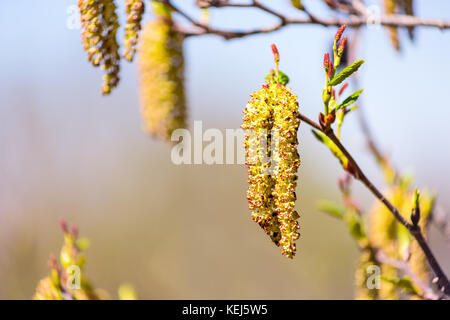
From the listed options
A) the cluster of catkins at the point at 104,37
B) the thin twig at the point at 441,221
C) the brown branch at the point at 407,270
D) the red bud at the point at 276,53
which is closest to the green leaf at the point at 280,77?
the red bud at the point at 276,53

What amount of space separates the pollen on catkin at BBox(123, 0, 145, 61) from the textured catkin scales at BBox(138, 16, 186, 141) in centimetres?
75

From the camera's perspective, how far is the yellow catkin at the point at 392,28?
5.36 ft

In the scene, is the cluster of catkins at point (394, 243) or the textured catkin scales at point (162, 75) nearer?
the cluster of catkins at point (394, 243)

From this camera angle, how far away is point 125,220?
973cm

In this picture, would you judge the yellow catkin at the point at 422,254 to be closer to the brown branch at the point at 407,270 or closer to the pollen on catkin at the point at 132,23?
the brown branch at the point at 407,270

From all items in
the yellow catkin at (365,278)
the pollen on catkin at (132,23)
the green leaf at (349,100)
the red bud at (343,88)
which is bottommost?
the yellow catkin at (365,278)

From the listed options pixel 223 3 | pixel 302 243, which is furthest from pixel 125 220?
pixel 223 3

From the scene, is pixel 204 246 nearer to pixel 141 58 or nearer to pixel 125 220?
pixel 125 220

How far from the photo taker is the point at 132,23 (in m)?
1.03

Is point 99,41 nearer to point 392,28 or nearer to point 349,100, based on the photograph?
point 349,100

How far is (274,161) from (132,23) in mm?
488

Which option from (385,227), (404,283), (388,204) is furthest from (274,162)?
(385,227)

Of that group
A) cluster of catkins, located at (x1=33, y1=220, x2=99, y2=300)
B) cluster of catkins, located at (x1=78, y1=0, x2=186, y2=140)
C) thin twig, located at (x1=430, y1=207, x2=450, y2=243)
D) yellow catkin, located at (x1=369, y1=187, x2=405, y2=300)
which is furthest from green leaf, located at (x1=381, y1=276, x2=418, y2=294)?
cluster of catkins, located at (x1=78, y1=0, x2=186, y2=140)
